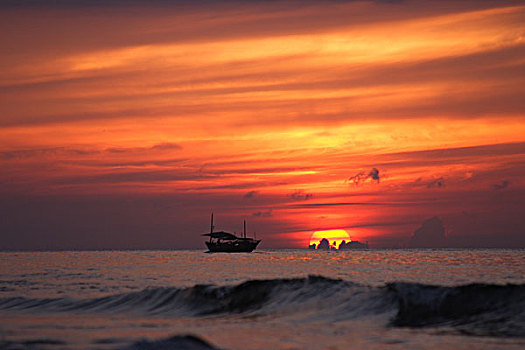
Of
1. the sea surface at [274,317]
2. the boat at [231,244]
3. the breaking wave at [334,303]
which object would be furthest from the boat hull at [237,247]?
the breaking wave at [334,303]

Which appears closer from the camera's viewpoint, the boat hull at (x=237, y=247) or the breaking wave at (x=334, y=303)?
the breaking wave at (x=334, y=303)

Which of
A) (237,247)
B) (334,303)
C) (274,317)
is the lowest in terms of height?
(274,317)

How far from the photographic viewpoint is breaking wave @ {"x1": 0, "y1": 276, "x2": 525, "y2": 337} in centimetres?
2675

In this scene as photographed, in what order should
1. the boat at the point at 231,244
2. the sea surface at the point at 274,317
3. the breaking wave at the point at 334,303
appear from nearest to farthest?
the sea surface at the point at 274,317 → the breaking wave at the point at 334,303 → the boat at the point at 231,244

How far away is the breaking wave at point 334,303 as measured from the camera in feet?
87.8

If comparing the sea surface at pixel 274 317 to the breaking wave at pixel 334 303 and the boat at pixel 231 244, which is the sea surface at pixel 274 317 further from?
the boat at pixel 231 244

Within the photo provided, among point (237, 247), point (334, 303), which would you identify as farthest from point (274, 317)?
point (237, 247)

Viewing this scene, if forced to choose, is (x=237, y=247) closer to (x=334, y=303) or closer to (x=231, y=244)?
(x=231, y=244)

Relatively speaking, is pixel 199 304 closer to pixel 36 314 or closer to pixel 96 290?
pixel 36 314

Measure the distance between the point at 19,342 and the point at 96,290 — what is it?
970 inches

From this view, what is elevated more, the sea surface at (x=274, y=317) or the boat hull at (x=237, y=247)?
the boat hull at (x=237, y=247)

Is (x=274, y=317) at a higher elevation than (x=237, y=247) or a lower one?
lower

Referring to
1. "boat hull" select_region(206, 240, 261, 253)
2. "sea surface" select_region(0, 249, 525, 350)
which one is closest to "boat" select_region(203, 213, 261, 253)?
"boat hull" select_region(206, 240, 261, 253)

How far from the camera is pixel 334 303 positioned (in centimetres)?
3269
